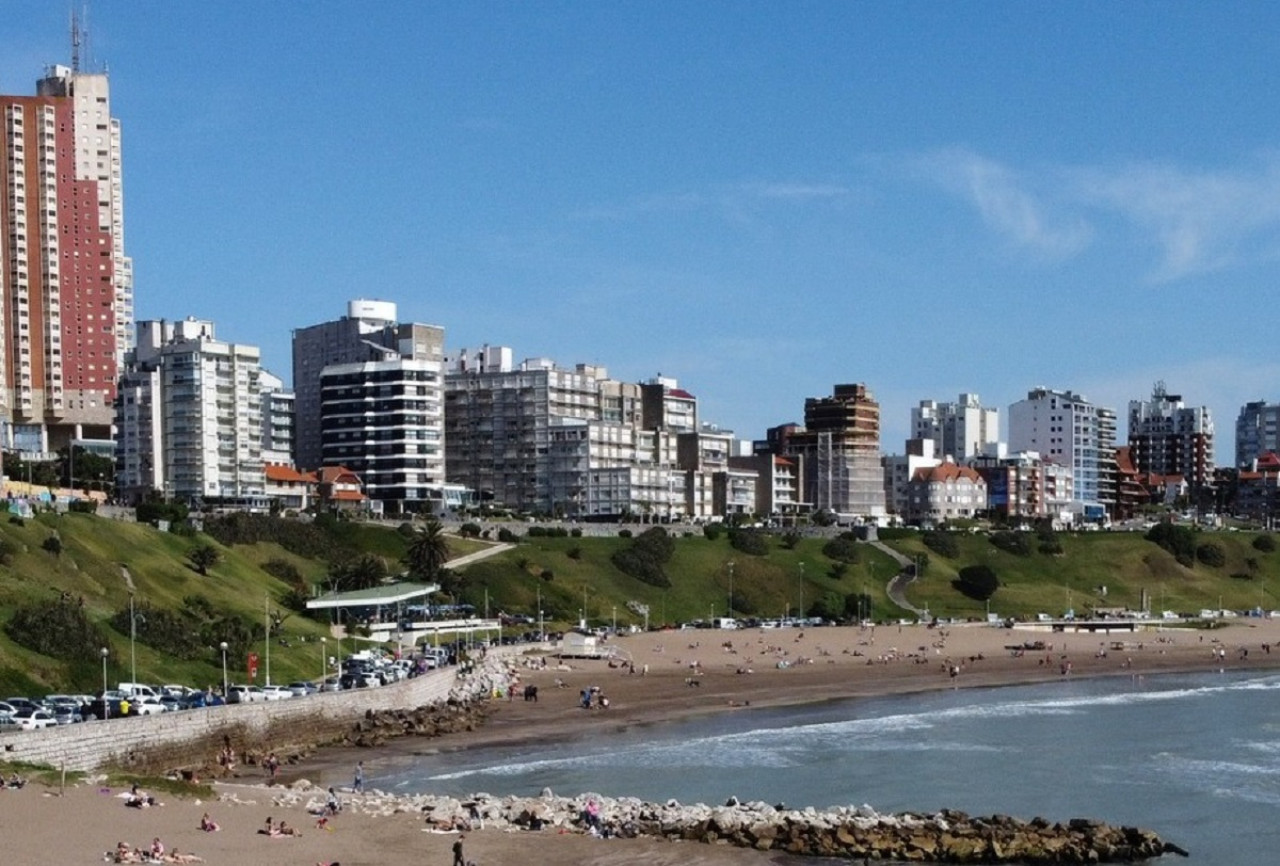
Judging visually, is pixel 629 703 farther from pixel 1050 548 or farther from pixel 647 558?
pixel 1050 548

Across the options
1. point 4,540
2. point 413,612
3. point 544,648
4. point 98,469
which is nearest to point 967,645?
point 544,648

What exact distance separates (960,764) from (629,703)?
27.0m

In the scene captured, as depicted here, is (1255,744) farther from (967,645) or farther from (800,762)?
(967,645)

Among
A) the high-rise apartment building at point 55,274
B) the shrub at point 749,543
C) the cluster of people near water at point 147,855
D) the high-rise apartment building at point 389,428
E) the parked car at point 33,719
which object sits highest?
the high-rise apartment building at point 55,274

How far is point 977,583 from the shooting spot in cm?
15388

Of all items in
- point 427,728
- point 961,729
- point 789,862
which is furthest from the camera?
point 961,729

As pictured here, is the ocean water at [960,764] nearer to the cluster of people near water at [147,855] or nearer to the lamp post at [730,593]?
the cluster of people near water at [147,855]

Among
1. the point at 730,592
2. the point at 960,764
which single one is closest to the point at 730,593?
the point at 730,592

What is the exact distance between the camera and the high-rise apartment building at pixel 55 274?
176 metres

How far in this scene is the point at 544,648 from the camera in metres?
110

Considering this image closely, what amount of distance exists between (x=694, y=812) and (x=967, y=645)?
79318 mm

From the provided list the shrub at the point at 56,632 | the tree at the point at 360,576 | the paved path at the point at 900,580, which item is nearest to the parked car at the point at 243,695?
the shrub at the point at 56,632

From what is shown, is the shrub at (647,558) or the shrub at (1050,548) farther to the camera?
the shrub at (1050,548)

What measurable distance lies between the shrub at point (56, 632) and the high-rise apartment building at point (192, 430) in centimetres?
9654
